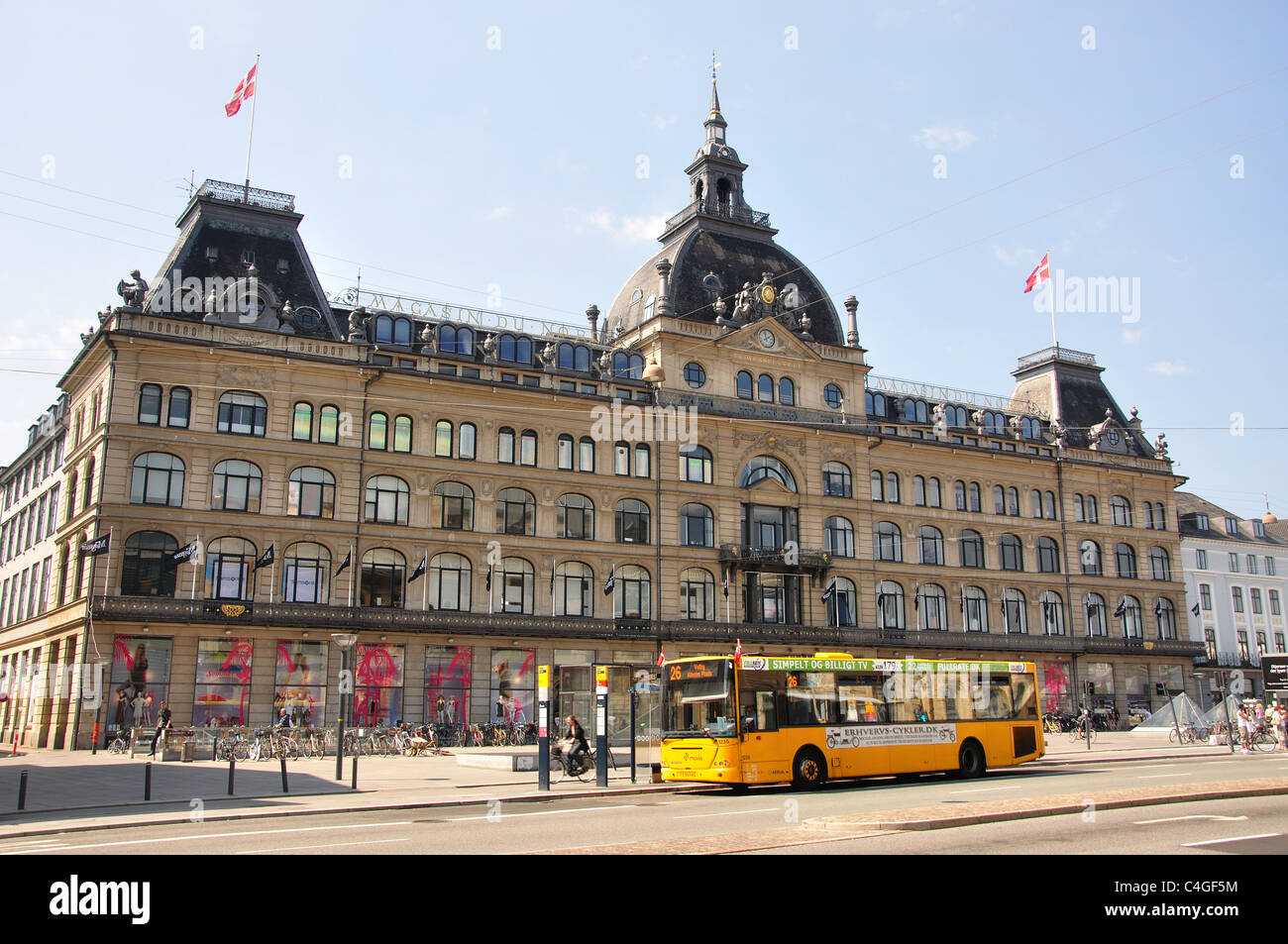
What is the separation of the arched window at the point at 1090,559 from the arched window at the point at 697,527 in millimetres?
30196

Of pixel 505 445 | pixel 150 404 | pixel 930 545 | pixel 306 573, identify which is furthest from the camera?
pixel 930 545

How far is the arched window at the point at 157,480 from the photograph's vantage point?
47.5 m

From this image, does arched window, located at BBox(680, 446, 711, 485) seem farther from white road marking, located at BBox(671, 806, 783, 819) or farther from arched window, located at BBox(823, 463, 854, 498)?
white road marking, located at BBox(671, 806, 783, 819)

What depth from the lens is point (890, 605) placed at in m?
66.6

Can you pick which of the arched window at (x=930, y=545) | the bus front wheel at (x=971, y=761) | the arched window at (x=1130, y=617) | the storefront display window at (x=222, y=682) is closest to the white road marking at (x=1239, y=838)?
the bus front wheel at (x=971, y=761)

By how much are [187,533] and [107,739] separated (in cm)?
900

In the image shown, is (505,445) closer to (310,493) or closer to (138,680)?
(310,493)

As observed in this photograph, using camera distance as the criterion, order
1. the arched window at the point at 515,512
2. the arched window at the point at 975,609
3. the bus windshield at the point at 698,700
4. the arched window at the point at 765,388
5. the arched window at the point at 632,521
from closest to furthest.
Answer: the bus windshield at the point at 698,700 → the arched window at the point at 515,512 → the arched window at the point at 632,521 → the arched window at the point at 765,388 → the arched window at the point at 975,609

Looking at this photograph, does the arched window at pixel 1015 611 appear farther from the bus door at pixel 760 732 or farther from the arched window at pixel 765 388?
the bus door at pixel 760 732

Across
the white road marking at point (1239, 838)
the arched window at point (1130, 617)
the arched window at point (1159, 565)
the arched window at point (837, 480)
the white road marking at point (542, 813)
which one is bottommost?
the white road marking at point (542, 813)

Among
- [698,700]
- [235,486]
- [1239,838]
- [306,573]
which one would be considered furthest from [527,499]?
[1239,838]

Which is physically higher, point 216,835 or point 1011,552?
point 1011,552

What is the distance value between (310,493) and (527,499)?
10.8 meters
